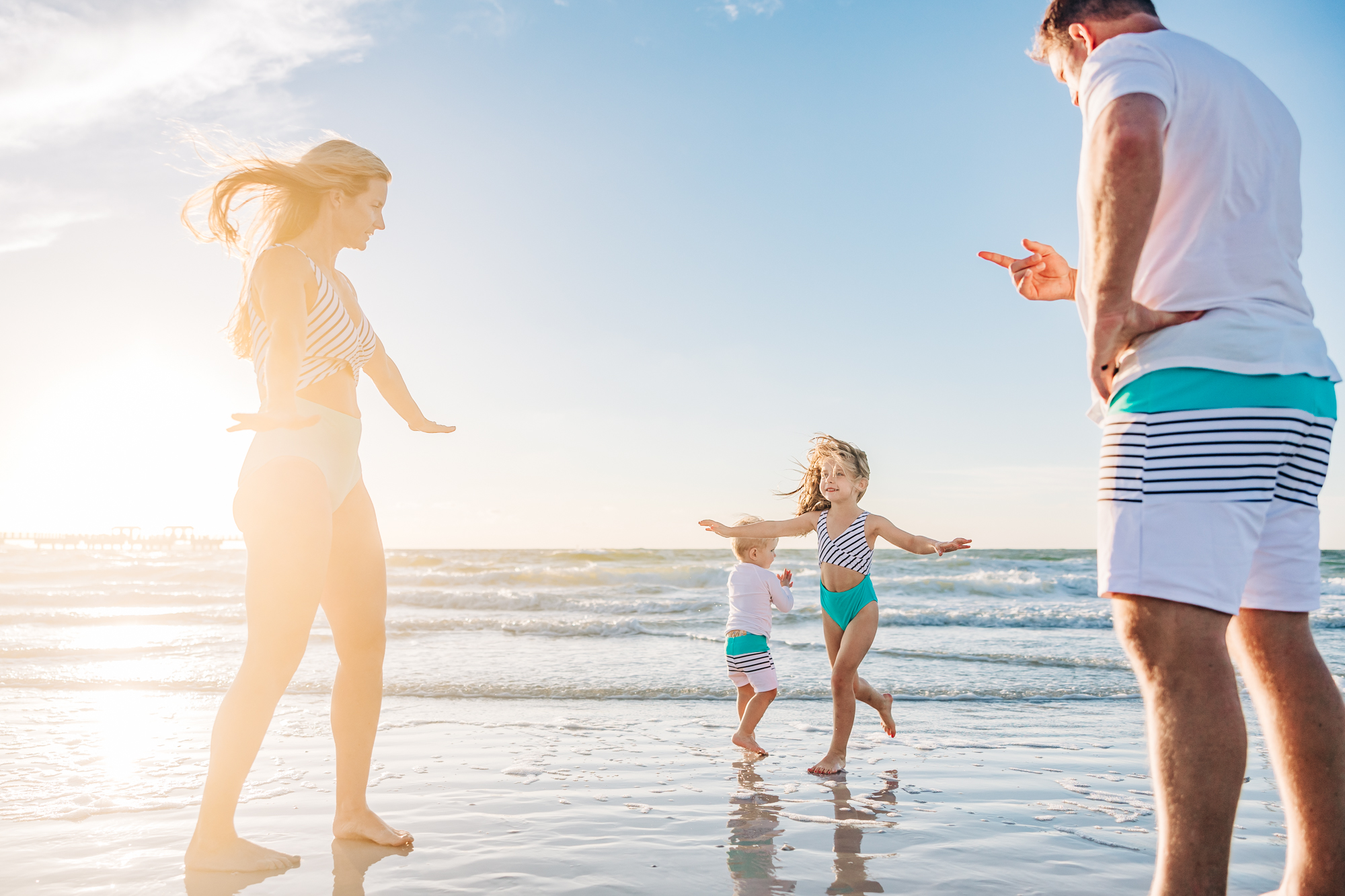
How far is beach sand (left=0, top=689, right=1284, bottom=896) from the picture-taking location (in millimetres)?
2998

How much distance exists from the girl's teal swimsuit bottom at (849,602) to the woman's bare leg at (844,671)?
0.09 ft

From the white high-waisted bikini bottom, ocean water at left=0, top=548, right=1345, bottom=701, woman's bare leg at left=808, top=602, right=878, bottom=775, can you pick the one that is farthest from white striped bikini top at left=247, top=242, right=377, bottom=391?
ocean water at left=0, top=548, right=1345, bottom=701

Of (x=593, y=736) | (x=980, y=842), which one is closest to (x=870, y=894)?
(x=980, y=842)

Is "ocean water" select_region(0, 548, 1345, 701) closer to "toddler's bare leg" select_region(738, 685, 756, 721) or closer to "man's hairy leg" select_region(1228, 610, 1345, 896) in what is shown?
"toddler's bare leg" select_region(738, 685, 756, 721)

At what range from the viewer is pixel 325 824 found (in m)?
3.53

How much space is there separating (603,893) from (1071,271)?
2.50 m

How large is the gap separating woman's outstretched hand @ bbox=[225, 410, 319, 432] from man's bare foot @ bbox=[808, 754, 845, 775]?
341cm

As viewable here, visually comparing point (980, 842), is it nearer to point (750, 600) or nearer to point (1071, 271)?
point (1071, 271)

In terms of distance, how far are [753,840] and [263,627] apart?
2082 millimetres

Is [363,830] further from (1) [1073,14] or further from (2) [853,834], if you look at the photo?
(1) [1073,14]

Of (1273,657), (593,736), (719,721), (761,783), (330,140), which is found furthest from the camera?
(719,721)

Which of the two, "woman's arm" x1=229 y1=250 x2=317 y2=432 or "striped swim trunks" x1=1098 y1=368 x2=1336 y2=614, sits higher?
"woman's arm" x1=229 y1=250 x2=317 y2=432

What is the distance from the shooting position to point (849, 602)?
5293mm

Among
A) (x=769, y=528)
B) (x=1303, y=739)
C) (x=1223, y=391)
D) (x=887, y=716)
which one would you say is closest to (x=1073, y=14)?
(x=1223, y=391)
